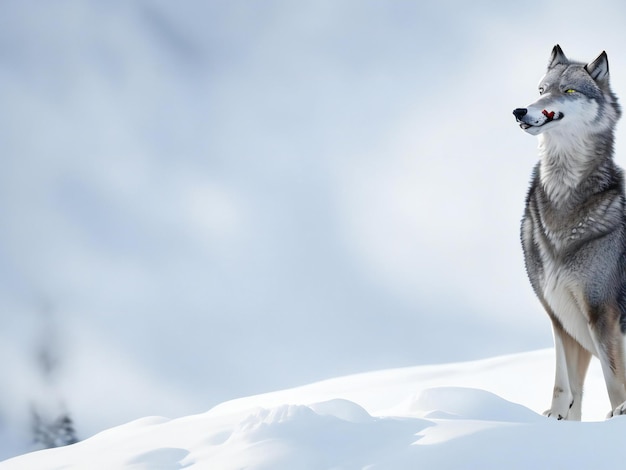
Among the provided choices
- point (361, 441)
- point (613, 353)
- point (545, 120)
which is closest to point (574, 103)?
point (545, 120)

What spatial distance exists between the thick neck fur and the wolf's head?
0.24 feet

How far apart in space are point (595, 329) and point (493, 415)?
1.45 m

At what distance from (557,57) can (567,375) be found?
278cm

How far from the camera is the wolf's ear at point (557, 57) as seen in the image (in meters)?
6.35

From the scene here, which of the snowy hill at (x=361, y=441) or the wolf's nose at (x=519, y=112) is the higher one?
the wolf's nose at (x=519, y=112)

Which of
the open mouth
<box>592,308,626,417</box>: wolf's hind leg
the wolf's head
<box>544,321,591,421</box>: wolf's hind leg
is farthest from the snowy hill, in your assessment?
the wolf's head

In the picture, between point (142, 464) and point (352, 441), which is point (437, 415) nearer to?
point (352, 441)

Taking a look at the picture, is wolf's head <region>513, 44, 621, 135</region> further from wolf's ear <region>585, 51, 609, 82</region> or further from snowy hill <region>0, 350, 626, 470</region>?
snowy hill <region>0, 350, 626, 470</region>

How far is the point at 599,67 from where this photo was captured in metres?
6.08

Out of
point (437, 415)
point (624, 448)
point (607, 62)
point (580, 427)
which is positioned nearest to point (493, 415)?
point (437, 415)

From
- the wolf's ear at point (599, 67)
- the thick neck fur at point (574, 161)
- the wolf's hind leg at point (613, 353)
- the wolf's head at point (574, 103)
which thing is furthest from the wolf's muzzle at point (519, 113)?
the wolf's hind leg at point (613, 353)

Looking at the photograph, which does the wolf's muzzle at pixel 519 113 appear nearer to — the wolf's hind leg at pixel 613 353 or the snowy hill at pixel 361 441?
the wolf's hind leg at pixel 613 353

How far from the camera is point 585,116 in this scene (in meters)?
5.90

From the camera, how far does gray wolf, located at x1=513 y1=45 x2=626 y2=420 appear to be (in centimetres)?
553
